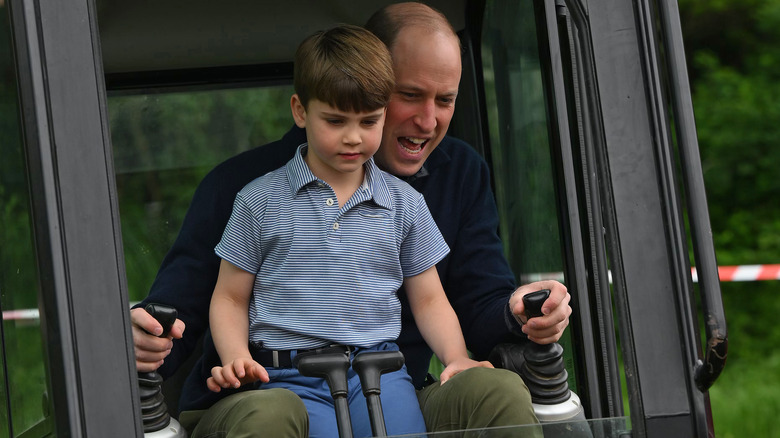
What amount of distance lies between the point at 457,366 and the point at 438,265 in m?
0.32

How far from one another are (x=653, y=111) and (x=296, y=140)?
946 mm

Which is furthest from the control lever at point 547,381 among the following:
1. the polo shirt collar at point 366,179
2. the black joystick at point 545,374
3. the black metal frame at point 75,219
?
the black metal frame at point 75,219

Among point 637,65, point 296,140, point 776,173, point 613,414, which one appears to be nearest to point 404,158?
point 296,140

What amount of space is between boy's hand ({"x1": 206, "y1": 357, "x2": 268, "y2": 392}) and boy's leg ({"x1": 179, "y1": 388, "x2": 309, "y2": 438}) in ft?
0.09

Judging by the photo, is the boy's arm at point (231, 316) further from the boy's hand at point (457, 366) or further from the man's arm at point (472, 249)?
the man's arm at point (472, 249)

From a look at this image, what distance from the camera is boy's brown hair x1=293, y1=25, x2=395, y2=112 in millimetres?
1760

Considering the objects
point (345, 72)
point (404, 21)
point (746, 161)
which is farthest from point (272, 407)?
point (746, 161)

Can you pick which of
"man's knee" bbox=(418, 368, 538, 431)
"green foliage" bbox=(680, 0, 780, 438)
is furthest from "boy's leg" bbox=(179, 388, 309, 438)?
"green foliage" bbox=(680, 0, 780, 438)

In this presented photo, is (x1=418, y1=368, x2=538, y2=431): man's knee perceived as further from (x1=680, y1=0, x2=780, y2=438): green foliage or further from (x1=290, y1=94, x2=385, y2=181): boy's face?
(x1=680, y1=0, x2=780, y2=438): green foliage

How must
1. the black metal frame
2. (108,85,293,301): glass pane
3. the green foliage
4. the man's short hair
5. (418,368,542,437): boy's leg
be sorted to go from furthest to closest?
1. the green foliage
2. (108,85,293,301): glass pane
3. the man's short hair
4. (418,368,542,437): boy's leg
5. the black metal frame

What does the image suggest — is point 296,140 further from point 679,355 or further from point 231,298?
point 679,355

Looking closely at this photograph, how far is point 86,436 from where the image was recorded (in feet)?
3.93

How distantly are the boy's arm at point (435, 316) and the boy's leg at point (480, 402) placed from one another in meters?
0.13

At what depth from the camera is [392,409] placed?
171 centimetres
